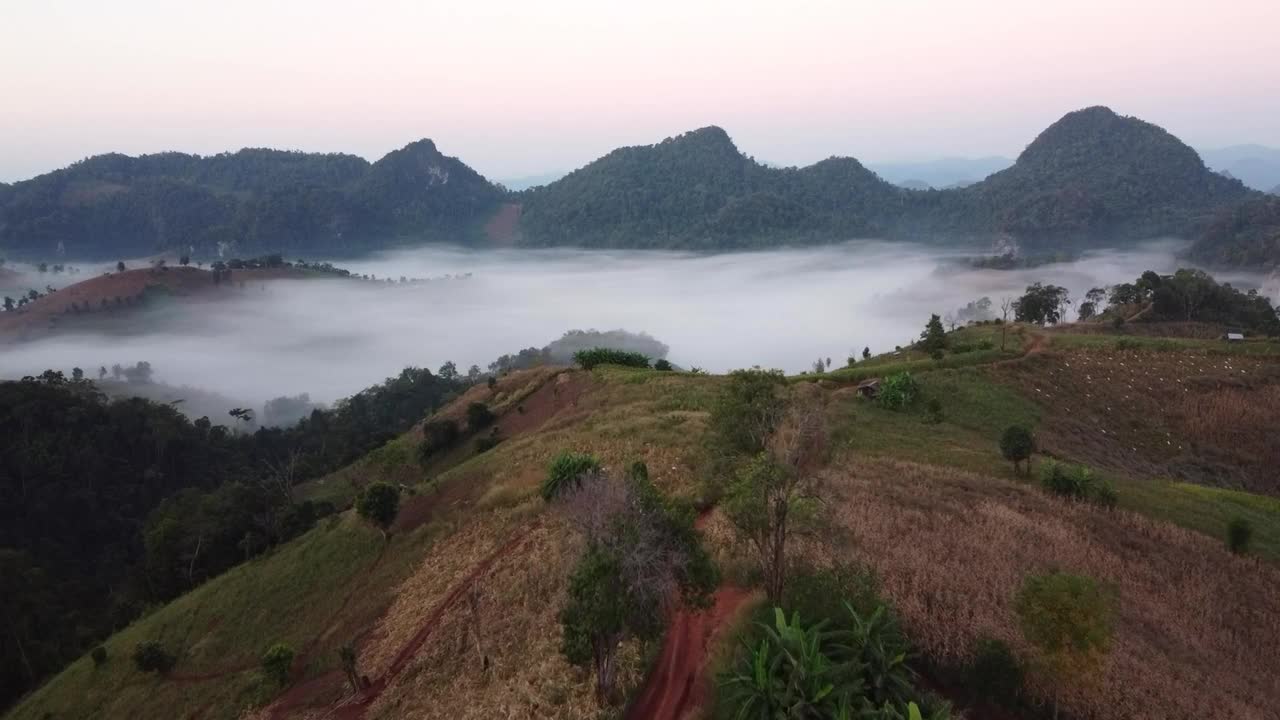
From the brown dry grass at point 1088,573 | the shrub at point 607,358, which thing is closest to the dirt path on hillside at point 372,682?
the brown dry grass at point 1088,573

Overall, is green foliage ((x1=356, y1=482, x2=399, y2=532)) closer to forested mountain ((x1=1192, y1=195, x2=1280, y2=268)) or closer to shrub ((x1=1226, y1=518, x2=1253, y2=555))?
shrub ((x1=1226, y1=518, x2=1253, y2=555))

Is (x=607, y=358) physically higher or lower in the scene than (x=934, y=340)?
lower

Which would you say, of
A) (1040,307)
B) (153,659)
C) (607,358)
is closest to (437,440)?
(607,358)

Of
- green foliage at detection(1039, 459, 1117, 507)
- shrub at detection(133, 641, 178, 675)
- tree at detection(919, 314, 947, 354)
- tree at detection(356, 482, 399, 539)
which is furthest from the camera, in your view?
tree at detection(919, 314, 947, 354)

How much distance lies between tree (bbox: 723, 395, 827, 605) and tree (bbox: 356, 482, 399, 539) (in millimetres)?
17326

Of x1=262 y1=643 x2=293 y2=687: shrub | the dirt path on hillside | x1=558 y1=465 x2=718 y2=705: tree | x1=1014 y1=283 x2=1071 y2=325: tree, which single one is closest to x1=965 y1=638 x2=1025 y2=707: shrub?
x1=558 y1=465 x2=718 y2=705: tree

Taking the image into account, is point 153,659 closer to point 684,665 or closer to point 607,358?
point 684,665

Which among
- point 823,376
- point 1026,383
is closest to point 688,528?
point 823,376

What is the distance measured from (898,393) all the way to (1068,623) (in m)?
27.1

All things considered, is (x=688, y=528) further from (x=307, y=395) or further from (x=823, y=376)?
(x=307, y=395)

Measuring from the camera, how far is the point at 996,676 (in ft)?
46.5

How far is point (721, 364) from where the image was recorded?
178 metres

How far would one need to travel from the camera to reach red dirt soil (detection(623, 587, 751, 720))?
15.1 meters

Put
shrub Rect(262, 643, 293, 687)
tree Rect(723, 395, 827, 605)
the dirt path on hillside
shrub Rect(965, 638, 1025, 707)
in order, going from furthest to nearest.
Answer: shrub Rect(262, 643, 293, 687), the dirt path on hillside, tree Rect(723, 395, 827, 605), shrub Rect(965, 638, 1025, 707)
